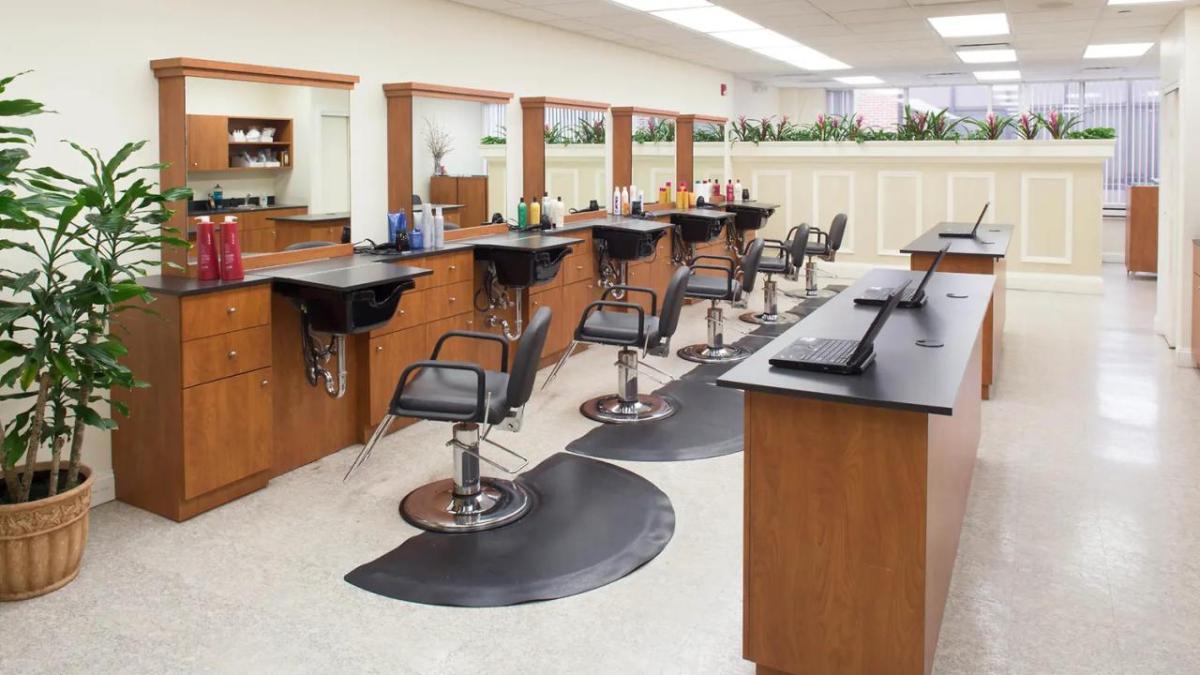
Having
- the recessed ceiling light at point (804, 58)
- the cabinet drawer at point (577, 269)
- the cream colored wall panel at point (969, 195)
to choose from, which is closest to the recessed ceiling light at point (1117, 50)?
the cream colored wall panel at point (969, 195)

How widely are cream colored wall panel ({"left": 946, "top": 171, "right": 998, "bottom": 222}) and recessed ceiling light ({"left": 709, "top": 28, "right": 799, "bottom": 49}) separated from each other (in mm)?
2366

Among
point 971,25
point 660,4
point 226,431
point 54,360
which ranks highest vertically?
point 971,25

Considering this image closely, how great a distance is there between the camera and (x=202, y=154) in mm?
3766

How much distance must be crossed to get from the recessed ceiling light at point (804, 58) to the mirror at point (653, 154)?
3.91 ft

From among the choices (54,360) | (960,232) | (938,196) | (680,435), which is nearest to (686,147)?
(938,196)

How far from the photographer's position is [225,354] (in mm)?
3498

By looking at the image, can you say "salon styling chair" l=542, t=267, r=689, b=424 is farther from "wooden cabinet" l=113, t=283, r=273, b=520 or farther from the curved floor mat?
"wooden cabinet" l=113, t=283, r=273, b=520

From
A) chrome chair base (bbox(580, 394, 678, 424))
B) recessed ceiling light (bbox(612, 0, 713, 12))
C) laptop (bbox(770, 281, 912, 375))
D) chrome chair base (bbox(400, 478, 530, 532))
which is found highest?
recessed ceiling light (bbox(612, 0, 713, 12))

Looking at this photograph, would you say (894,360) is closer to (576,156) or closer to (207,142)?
(207,142)

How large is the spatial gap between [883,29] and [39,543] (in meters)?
6.62

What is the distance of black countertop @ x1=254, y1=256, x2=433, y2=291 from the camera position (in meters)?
3.63

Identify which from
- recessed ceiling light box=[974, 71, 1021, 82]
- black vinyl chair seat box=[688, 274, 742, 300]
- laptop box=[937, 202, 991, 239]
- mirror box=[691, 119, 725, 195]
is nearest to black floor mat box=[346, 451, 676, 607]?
black vinyl chair seat box=[688, 274, 742, 300]

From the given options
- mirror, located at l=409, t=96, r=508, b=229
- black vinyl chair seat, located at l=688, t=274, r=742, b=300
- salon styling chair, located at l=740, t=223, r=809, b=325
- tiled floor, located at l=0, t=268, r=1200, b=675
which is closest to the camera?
tiled floor, located at l=0, t=268, r=1200, b=675

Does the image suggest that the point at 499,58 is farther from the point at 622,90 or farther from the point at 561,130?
the point at 622,90
